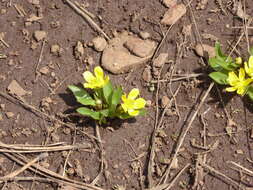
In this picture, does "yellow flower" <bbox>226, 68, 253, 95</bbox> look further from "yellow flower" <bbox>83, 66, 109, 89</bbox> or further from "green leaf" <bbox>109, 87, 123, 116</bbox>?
"yellow flower" <bbox>83, 66, 109, 89</bbox>

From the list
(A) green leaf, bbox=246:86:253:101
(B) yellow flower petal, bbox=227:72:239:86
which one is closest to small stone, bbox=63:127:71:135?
(B) yellow flower petal, bbox=227:72:239:86

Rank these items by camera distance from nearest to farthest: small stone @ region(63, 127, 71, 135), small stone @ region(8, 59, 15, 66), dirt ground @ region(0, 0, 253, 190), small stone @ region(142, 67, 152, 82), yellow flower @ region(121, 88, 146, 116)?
yellow flower @ region(121, 88, 146, 116)
dirt ground @ region(0, 0, 253, 190)
small stone @ region(63, 127, 71, 135)
small stone @ region(142, 67, 152, 82)
small stone @ region(8, 59, 15, 66)

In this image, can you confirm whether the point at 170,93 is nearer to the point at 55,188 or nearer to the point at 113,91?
the point at 113,91

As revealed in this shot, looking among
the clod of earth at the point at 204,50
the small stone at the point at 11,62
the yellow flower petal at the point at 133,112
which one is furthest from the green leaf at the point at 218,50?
the small stone at the point at 11,62

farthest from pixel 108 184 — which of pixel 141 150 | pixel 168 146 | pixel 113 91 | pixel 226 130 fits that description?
pixel 226 130

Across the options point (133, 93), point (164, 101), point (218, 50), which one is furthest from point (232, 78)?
point (133, 93)

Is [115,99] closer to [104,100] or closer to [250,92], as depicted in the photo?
[104,100]
